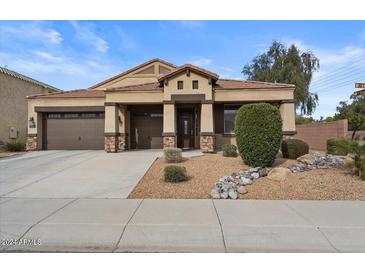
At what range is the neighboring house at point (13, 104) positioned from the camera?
20.4m

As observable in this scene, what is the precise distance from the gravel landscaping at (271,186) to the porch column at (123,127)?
24.4ft

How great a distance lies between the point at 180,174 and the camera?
29.7 ft

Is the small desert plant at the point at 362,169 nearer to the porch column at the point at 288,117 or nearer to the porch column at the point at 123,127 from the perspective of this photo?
the porch column at the point at 288,117

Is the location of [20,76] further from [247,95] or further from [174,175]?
[174,175]

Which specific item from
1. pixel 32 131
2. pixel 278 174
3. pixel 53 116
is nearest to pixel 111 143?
pixel 53 116

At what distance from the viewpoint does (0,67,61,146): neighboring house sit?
805 inches

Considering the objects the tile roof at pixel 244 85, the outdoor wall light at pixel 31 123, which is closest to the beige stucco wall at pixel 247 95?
the tile roof at pixel 244 85

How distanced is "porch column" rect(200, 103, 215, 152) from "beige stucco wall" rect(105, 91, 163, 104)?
2.77 metres

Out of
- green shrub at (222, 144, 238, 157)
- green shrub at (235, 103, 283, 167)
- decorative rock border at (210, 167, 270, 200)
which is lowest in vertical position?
decorative rock border at (210, 167, 270, 200)

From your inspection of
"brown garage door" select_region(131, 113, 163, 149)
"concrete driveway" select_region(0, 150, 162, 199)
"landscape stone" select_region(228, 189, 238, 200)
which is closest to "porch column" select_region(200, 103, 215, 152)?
"concrete driveway" select_region(0, 150, 162, 199)

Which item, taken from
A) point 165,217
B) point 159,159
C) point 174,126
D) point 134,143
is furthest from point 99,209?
point 134,143

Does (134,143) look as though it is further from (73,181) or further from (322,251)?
(322,251)

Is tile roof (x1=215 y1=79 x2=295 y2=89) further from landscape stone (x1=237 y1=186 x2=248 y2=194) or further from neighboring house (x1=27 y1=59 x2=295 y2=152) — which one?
landscape stone (x1=237 y1=186 x2=248 y2=194)

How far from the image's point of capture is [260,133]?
400 inches
